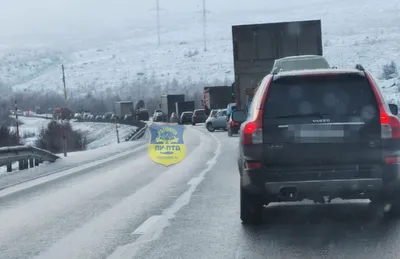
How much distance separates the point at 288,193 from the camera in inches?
298

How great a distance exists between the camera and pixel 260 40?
27.1 metres

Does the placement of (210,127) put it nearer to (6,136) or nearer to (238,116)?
(6,136)

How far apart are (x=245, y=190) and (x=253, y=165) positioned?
1.28 feet

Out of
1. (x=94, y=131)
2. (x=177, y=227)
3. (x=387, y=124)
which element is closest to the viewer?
(x=387, y=124)

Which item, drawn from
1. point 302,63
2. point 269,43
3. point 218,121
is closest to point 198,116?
point 218,121

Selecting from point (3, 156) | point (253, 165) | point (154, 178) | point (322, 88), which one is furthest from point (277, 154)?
point (3, 156)

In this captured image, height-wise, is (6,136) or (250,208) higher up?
(250,208)

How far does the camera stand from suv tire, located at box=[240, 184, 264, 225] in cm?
807

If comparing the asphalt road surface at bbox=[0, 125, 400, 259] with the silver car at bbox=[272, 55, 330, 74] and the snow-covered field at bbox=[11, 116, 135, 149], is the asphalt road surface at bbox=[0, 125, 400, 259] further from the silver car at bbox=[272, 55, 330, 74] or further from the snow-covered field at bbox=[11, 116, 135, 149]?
the snow-covered field at bbox=[11, 116, 135, 149]

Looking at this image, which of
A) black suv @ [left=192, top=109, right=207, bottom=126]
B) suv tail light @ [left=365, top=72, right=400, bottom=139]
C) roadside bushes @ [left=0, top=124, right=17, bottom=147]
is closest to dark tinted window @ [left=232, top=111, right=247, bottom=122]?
suv tail light @ [left=365, top=72, right=400, bottom=139]

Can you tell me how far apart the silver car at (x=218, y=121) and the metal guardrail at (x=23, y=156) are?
2679 cm

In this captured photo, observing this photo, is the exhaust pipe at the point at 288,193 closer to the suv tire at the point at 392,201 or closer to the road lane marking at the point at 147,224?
the suv tire at the point at 392,201

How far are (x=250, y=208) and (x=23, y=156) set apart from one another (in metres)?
12.8

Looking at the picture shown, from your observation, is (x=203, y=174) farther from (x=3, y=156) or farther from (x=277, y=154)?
(x=277, y=154)
